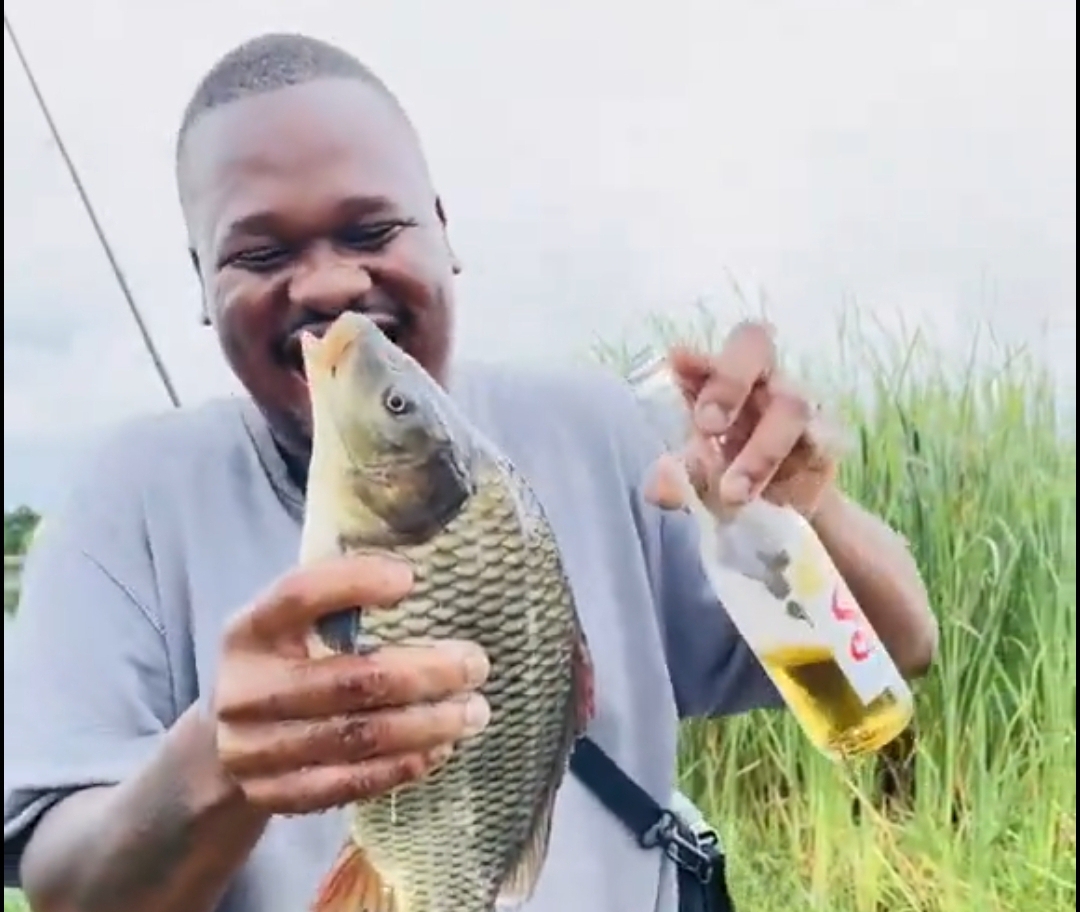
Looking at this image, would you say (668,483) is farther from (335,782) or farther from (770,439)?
(335,782)

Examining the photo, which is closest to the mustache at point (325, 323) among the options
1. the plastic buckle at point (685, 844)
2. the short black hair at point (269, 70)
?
the short black hair at point (269, 70)

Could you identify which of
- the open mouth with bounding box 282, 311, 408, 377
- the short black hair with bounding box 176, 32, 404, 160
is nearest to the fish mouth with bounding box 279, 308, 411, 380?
the open mouth with bounding box 282, 311, 408, 377

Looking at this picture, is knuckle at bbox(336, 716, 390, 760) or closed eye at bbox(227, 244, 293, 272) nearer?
knuckle at bbox(336, 716, 390, 760)

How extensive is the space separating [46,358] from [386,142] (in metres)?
0.32

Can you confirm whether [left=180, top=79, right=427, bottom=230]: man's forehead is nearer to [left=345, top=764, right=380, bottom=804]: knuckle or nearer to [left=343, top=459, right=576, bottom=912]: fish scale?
[left=343, top=459, right=576, bottom=912]: fish scale

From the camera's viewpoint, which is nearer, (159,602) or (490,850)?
(490,850)

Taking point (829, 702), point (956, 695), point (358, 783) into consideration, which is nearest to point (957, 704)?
point (956, 695)

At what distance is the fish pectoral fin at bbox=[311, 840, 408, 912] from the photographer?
0.99 m

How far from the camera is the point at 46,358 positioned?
1309 millimetres

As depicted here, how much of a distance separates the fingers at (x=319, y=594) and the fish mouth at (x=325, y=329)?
0.25m

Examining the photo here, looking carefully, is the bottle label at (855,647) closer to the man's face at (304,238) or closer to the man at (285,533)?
the man at (285,533)

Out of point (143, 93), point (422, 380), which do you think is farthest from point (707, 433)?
point (143, 93)

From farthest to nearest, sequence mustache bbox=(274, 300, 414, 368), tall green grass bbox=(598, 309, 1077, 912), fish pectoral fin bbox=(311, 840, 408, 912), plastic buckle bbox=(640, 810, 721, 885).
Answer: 1. tall green grass bbox=(598, 309, 1077, 912)
2. plastic buckle bbox=(640, 810, 721, 885)
3. mustache bbox=(274, 300, 414, 368)
4. fish pectoral fin bbox=(311, 840, 408, 912)

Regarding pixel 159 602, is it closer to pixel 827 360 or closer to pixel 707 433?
pixel 707 433
